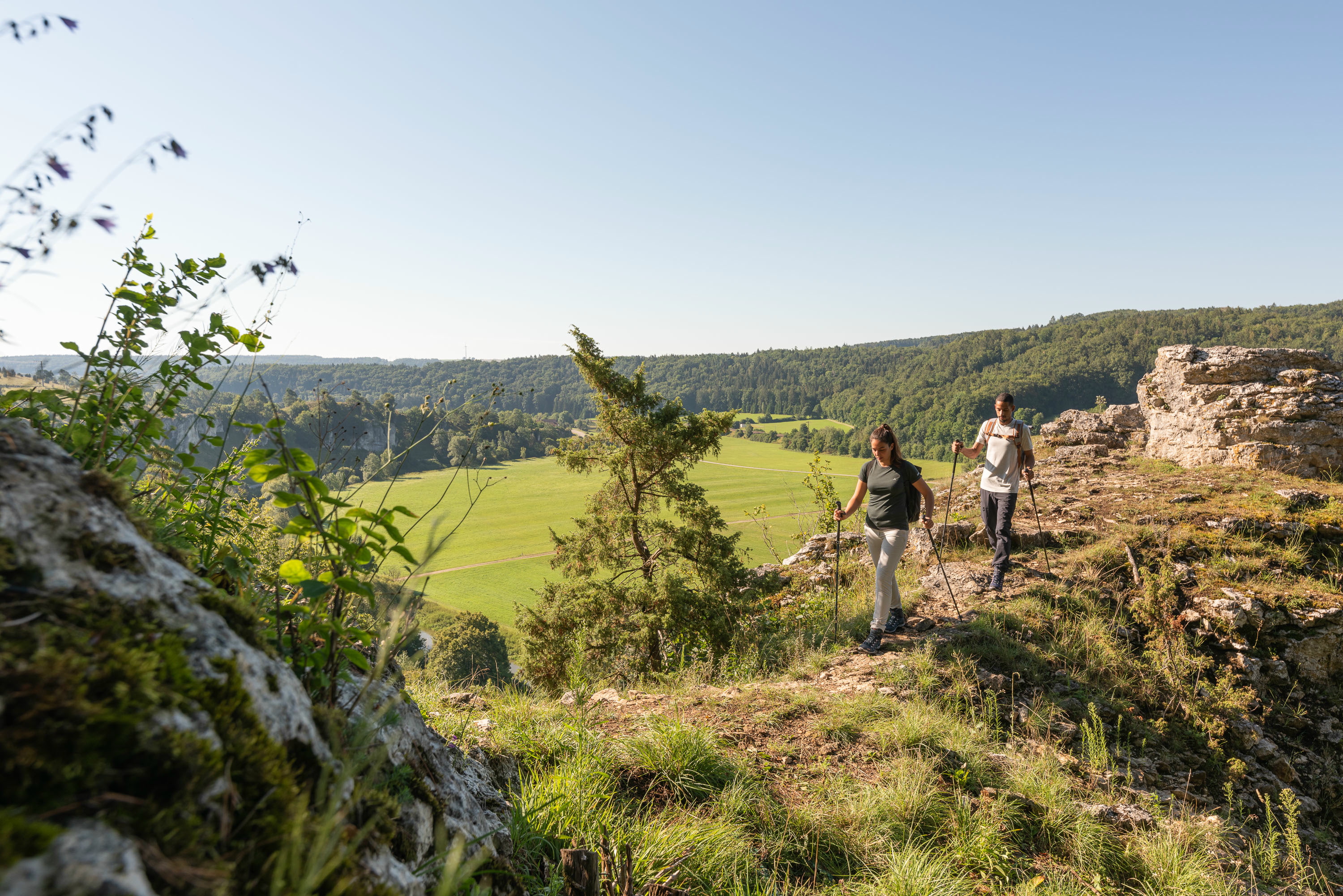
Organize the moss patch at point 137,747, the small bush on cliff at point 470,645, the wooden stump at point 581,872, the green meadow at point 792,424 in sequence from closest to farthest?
the moss patch at point 137,747 < the wooden stump at point 581,872 < the small bush on cliff at point 470,645 < the green meadow at point 792,424

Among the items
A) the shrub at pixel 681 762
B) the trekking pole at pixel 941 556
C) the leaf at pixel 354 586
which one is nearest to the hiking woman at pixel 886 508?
the trekking pole at pixel 941 556

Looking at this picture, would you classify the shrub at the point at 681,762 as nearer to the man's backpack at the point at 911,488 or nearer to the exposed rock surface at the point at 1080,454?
the man's backpack at the point at 911,488

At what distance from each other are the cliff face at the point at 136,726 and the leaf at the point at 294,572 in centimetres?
15

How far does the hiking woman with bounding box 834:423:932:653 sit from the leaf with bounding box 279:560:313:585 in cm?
517

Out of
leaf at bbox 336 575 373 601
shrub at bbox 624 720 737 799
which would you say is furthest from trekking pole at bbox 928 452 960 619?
leaf at bbox 336 575 373 601

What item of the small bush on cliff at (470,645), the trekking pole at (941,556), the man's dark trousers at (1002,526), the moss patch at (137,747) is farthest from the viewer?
the small bush on cliff at (470,645)

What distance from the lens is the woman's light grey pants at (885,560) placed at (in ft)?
19.3

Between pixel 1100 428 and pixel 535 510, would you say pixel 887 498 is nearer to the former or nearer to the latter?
pixel 1100 428

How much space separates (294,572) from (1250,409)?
15120mm

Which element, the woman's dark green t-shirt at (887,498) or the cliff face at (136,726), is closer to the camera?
the cliff face at (136,726)

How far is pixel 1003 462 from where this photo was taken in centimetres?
708

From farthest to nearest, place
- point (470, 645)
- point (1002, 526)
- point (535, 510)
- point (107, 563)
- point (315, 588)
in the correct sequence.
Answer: point (535, 510), point (470, 645), point (1002, 526), point (315, 588), point (107, 563)

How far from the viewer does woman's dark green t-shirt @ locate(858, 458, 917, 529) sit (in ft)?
19.3

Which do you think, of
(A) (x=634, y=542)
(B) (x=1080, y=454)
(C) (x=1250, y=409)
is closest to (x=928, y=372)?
(B) (x=1080, y=454)
